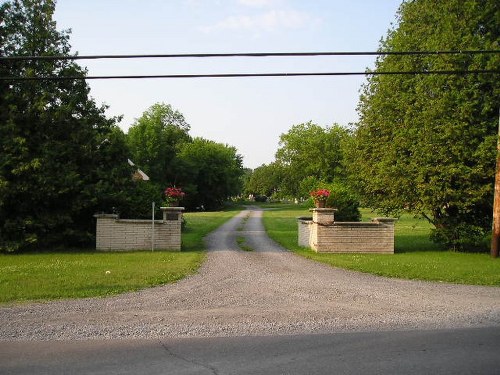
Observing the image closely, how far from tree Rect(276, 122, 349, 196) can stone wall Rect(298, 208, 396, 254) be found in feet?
182

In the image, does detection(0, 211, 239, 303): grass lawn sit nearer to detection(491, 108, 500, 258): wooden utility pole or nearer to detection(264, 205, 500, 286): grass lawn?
detection(264, 205, 500, 286): grass lawn

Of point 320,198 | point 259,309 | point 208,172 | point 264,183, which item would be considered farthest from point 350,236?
point 264,183

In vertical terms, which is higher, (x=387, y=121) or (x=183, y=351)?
(x=387, y=121)

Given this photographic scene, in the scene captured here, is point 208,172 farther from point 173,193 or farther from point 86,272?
point 86,272

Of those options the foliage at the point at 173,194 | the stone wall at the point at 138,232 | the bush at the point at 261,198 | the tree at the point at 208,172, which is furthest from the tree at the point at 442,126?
the bush at the point at 261,198

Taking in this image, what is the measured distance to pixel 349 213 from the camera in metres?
19.3

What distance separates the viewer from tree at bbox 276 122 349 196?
7562 centimetres

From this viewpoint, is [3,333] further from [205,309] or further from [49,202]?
[49,202]

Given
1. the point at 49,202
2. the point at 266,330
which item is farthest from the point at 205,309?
the point at 49,202

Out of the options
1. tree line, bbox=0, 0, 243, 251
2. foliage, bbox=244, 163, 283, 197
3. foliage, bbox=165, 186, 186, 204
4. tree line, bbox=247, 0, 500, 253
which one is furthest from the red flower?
foliage, bbox=244, 163, 283, 197

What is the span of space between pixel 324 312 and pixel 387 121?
39.6ft

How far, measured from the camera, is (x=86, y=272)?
11.4 meters

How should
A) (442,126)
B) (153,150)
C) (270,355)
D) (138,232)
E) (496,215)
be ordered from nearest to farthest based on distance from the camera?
(270,355)
(496,215)
(442,126)
(138,232)
(153,150)

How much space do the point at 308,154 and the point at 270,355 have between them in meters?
72.8
